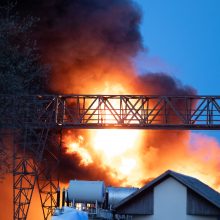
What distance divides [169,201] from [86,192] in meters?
10.7

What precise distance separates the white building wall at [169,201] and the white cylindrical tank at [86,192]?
9.33 metres

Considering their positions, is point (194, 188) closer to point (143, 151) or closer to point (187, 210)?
point (187, 210)

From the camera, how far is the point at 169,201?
39750mm

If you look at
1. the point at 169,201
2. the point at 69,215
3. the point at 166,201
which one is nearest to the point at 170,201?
the point at 169,201

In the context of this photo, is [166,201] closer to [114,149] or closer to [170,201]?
[170,201]

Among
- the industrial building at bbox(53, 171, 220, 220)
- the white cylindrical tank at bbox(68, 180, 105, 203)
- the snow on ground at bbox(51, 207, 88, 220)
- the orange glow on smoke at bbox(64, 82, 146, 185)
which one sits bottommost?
the snow on ground at bbox(51, 207, 88, 220)

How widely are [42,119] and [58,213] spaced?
27181mm

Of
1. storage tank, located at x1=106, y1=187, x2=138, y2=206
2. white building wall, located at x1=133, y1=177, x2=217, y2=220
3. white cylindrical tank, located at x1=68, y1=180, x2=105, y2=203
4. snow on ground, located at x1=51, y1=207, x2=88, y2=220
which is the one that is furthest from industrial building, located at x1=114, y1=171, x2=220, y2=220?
snow on ground, located at x1=51, y1=207, x2=88, y2=220

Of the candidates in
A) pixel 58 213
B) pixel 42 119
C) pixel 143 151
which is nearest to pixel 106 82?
pixel 143 151

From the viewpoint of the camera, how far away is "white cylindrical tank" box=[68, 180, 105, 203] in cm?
4900

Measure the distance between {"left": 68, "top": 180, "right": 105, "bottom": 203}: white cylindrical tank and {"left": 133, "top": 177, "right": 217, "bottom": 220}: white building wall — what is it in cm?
933

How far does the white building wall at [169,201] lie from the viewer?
39438mm

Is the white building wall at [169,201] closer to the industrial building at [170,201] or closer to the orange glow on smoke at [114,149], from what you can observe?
the industrial building at [170,201]

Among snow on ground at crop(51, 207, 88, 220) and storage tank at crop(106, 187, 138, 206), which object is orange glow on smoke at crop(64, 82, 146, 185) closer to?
storage tank at crop(106, 187, 138, 206)
